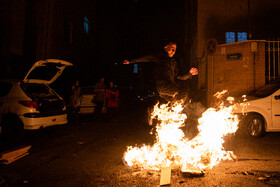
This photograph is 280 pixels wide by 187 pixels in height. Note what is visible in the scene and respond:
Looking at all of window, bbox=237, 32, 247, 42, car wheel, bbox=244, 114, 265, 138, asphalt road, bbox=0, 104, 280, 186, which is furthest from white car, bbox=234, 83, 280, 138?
window, bbox=237, 32, 247, 42

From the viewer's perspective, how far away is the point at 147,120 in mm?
5285

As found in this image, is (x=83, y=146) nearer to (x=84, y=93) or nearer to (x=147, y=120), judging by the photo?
(x=147, y=120)

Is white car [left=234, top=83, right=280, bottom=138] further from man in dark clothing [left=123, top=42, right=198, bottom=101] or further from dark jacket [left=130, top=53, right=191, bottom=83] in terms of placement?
dark jacket [left=130, top=53, right=191, bottom=83]

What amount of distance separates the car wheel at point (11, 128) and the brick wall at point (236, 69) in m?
8.47

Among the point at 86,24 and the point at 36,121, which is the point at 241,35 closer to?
the point at 36,121

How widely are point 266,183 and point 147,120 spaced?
2777 millimetres

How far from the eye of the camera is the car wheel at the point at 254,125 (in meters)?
6.51

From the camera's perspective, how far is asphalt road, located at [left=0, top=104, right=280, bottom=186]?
134 inches

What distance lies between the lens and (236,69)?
10.5 metres

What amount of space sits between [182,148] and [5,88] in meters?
5.72

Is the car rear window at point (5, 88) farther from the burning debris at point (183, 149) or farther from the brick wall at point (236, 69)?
the brick wall at point (236, 69)

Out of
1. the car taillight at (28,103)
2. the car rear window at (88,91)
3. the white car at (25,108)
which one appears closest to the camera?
the white car at (25,108)

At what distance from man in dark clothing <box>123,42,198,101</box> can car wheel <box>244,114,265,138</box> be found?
281 centimetres

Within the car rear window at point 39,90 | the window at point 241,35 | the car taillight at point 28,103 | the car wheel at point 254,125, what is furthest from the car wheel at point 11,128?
the window at point 241,35
